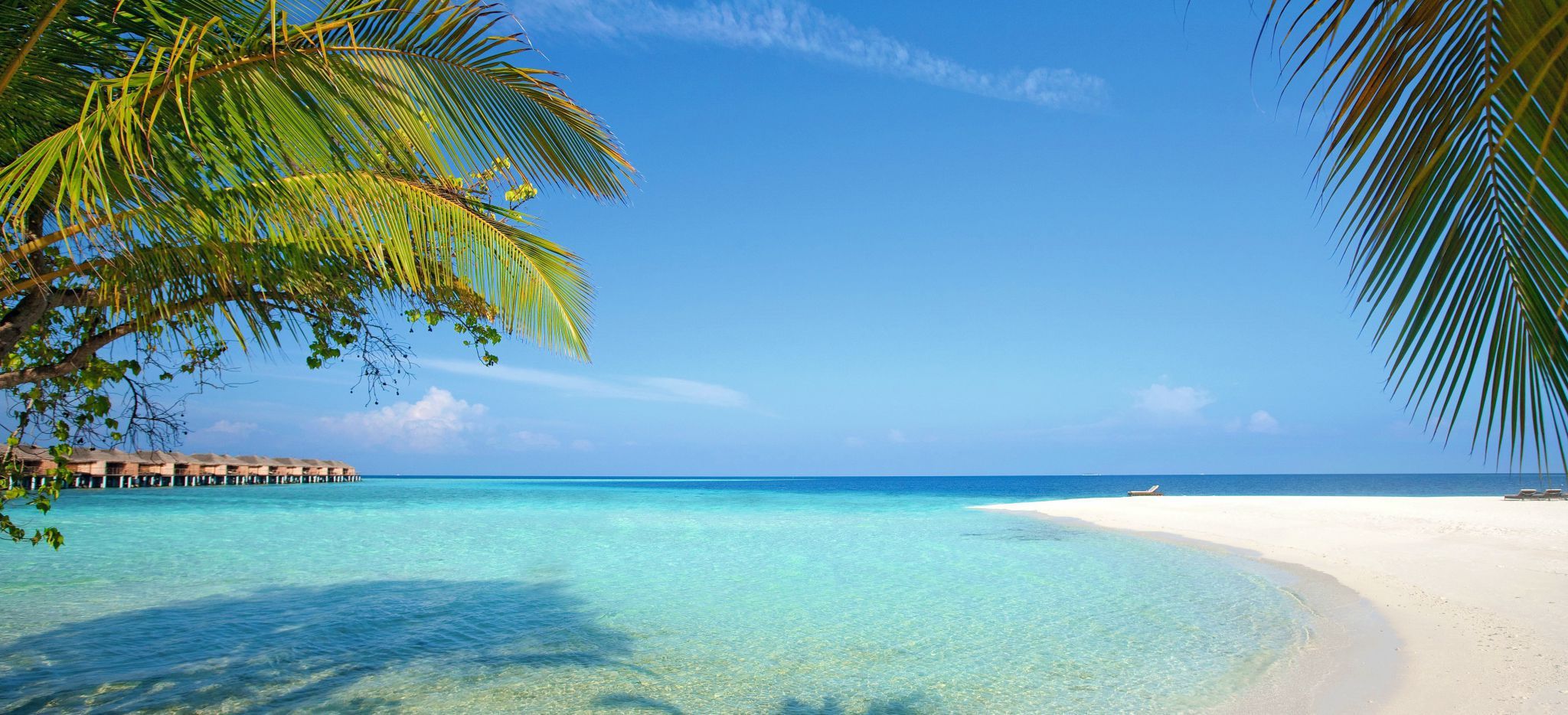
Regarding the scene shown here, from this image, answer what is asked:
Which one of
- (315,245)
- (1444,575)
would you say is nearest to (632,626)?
(315,245)

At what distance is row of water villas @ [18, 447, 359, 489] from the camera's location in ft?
122

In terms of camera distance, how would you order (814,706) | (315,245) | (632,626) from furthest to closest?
1. (632,626)
2. (814,706)
3. (315,245)

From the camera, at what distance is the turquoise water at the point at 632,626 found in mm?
5816

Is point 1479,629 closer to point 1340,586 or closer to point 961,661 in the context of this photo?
point 1340,586

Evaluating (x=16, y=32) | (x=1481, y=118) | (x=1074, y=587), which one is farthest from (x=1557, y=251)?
(x=1074, y=587)

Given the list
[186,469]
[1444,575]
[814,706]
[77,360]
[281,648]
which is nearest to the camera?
[77,360]

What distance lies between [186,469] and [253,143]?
5628cm

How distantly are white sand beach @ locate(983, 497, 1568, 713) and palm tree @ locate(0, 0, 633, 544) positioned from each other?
6111 millimetres

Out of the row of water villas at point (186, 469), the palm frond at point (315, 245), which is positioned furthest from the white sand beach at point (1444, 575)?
the row of water villas at point (186, 469)

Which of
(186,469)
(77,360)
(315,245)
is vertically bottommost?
(186,469)

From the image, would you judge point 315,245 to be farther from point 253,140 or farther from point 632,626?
point 632,626

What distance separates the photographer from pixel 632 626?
26.7 feet

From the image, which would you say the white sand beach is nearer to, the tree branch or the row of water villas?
the tree branch

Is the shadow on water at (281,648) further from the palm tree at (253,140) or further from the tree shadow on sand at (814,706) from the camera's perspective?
the palm tree at (253,140)
